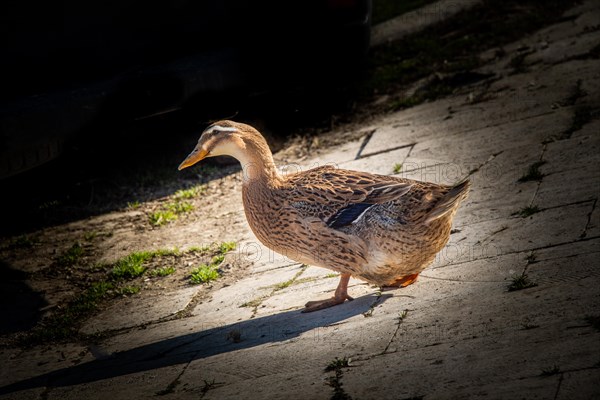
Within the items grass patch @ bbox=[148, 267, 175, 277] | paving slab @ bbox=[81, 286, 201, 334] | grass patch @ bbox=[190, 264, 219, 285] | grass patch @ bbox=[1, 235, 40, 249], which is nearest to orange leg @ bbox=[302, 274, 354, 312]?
paving slab @ bbox=[81, 286, 201, 334]

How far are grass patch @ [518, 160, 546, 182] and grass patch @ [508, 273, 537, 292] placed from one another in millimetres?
1499

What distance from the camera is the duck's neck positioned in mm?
4172

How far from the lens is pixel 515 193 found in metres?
4.81

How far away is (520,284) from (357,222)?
2.94 feet

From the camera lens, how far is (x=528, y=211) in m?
4.43

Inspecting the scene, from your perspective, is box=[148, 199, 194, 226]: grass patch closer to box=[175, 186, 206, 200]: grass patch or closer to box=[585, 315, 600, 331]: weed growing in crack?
box=[175, 186, 206, 200]: grass patch

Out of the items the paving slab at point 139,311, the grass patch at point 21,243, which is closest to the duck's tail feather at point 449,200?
the paving slab at point 139,311

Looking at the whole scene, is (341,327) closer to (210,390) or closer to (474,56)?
(210,390)

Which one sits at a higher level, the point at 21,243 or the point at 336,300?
the point at 21,243

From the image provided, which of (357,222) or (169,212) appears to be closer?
(357,222)

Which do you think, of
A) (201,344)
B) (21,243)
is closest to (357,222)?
(201,344)

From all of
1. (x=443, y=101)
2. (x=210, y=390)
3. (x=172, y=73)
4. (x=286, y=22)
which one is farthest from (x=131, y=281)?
(x=443, y=101)

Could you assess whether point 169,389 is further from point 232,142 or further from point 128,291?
point 128,291

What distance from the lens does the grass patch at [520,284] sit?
11.5ft
